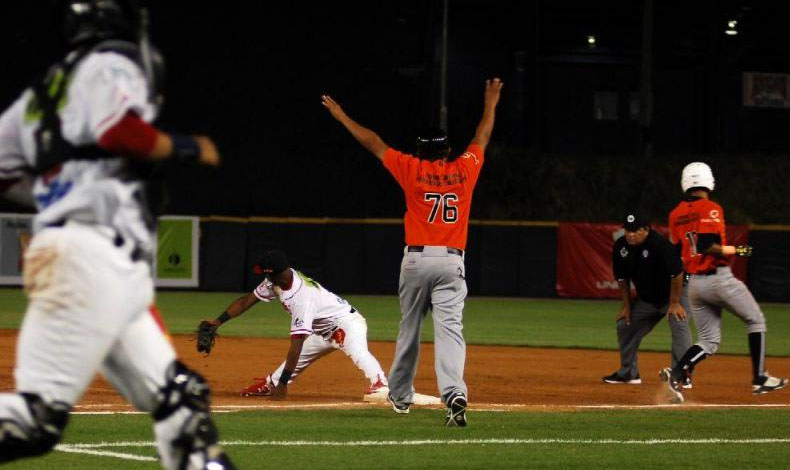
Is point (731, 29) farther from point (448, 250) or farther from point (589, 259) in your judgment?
point (448, 250)

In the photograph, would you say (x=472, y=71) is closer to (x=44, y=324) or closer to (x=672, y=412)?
(x=672, y=412)

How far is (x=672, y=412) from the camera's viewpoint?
10922mm

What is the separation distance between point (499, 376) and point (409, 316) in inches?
198

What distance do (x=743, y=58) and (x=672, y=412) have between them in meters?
38.6

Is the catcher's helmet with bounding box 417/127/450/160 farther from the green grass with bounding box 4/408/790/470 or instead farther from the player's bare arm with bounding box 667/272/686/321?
the player's bare arm with bounding box 667/272/686/321

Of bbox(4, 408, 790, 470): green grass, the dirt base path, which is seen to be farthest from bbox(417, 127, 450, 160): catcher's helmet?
the dirt base path

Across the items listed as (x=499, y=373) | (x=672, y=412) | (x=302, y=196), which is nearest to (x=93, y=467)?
(x=672, y=412)

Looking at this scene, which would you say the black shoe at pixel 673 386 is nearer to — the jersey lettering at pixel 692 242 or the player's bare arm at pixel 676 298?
the player's bare arm at pixel 676 298

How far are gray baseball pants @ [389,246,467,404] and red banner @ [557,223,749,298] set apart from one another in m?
20.2

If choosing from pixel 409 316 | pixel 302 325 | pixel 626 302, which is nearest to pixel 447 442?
pixel 409 316

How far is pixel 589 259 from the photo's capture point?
29.7 m

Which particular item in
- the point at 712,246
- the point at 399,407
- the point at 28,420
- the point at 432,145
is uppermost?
the point at 432,145

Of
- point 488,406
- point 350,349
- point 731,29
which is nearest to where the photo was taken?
point 488,406

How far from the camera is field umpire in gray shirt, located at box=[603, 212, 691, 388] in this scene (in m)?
12.7
